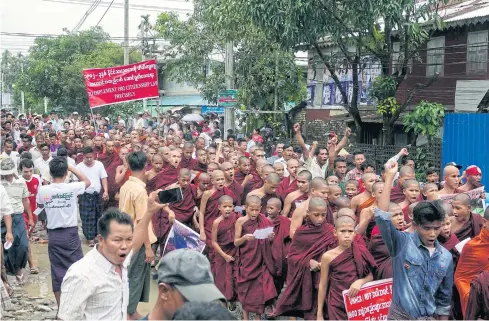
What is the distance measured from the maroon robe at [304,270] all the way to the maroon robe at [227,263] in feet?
2.63

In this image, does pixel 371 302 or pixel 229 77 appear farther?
pixel 229 77

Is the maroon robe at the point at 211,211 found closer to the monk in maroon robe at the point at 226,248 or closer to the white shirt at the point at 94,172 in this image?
the monk in maroon robe at the point at 226,248

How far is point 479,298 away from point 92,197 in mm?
7729

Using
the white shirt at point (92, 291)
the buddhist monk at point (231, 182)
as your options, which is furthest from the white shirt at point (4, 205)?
the white shirt at point (92, 291)

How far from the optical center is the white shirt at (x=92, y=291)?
12.6 feet

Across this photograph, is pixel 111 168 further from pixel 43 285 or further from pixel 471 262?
pixel 471 262

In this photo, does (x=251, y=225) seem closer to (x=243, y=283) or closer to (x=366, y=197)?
(x=243, y=283)

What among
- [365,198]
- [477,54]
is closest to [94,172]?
[365,198]

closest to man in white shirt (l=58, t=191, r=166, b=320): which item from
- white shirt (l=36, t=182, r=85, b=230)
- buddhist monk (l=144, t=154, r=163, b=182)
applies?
white shirt (l=36, t=182, r=85, b=230)

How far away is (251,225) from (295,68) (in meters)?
13.8

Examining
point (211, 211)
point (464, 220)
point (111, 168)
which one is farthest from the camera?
point (111, 168)

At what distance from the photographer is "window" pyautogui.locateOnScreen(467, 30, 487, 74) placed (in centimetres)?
1636

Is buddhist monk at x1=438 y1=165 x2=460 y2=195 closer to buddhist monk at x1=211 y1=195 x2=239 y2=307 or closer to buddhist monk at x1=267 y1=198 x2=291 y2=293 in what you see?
buddhist monk at x1=267 y1=198 x2=291 y2=293

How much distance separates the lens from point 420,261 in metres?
4.71
